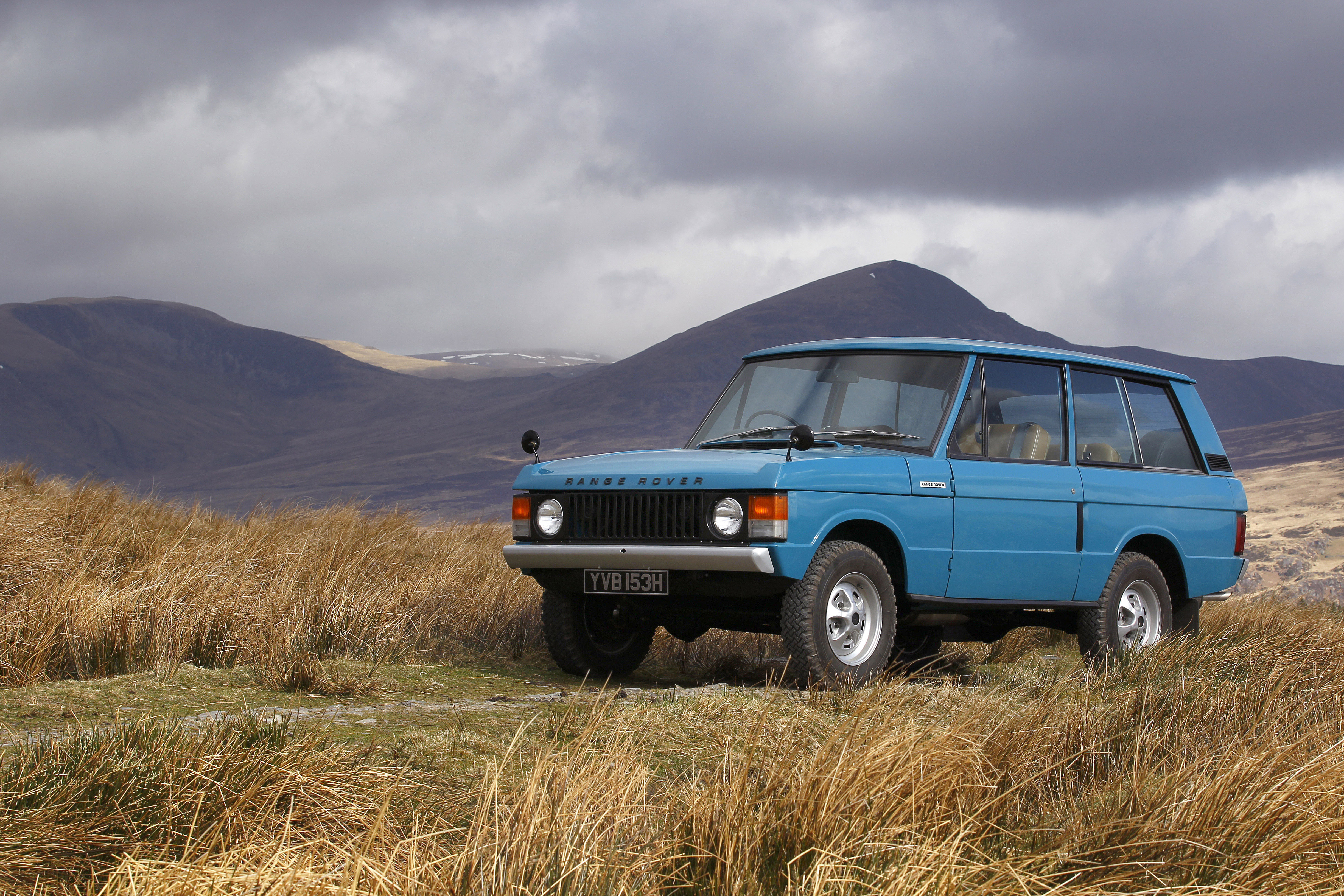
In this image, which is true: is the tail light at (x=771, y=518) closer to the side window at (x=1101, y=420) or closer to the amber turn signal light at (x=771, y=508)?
the amber turn signal light at (x=771, y=508)

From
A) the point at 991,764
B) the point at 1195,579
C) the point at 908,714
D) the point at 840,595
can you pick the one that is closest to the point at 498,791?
the point at 991,764

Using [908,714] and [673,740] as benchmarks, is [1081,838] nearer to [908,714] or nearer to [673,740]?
[908,714]

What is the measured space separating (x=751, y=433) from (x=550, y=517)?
133cm

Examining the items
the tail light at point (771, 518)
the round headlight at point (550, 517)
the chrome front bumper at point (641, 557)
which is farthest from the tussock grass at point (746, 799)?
the round headlight at point (550, 517)

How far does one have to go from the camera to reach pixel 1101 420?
315 inches

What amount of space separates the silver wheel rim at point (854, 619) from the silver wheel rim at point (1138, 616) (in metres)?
2.15

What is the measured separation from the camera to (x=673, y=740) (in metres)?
4.76

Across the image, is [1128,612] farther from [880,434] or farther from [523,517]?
[523,517]

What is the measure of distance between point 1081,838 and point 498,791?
153 cm

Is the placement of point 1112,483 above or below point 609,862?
above

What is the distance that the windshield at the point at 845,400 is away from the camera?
7.12 m

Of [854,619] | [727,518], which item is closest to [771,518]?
[727,518]

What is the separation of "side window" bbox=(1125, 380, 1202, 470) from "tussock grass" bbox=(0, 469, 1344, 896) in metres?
2.58

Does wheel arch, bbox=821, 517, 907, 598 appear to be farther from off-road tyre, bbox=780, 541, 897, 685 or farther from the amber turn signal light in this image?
the amber turn signal light
